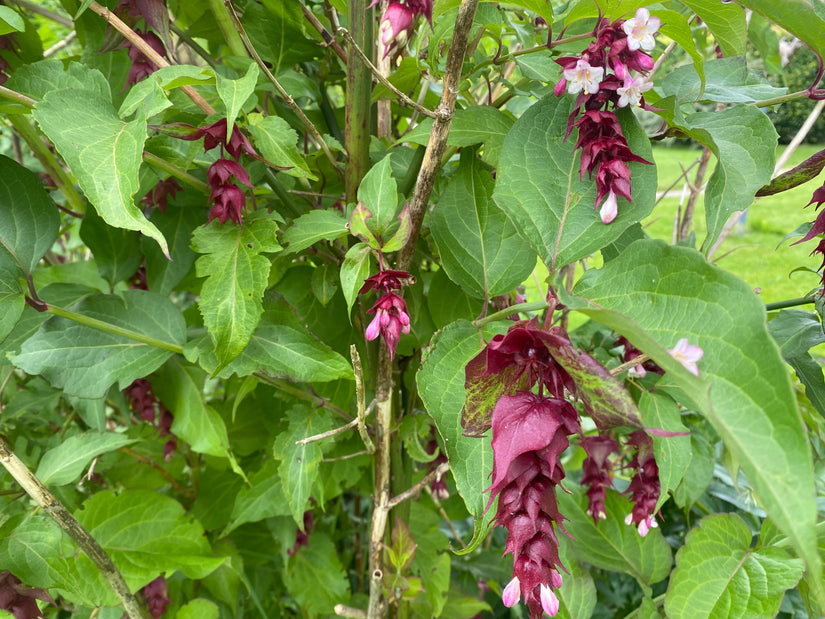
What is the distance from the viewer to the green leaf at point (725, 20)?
1.35 feet

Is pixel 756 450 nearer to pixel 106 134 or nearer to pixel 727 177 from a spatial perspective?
pixel 727 177

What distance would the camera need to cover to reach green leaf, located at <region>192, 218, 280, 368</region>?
0.50 metres

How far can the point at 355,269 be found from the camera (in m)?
0.47

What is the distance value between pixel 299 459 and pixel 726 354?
1.43ft

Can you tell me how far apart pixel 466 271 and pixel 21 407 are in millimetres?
612

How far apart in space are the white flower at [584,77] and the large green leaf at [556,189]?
0.04m

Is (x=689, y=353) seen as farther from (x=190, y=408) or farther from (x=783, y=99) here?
(x=190, y=408)

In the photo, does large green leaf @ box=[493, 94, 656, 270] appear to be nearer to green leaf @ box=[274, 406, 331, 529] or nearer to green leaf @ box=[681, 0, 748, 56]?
green leaf @ box=[681, 0, 748, 56]

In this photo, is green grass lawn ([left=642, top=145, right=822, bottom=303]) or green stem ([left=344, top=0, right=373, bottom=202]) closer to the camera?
green stem ([left=344, top=0, right=373, bottom=202])

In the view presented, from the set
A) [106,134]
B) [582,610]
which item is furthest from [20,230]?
[582,610]

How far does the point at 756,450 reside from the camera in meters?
0.25

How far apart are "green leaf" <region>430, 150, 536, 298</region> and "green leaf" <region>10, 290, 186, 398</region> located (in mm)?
290

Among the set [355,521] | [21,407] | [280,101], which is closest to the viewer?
[280,101]

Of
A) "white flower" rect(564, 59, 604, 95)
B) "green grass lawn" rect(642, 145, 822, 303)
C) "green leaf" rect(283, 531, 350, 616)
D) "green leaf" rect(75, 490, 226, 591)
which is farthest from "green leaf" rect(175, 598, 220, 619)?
"green grass lawn" rect(642, 145, 822, 303)
